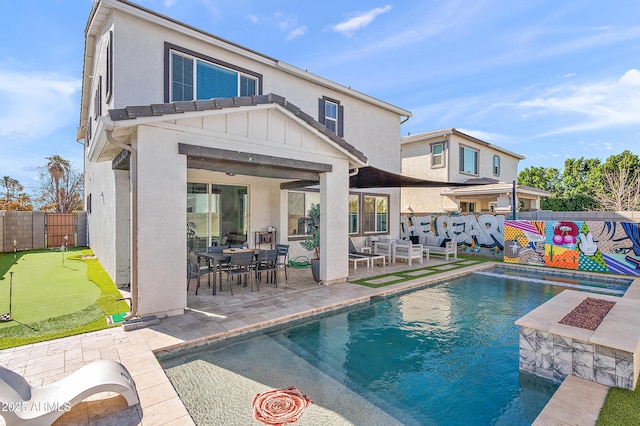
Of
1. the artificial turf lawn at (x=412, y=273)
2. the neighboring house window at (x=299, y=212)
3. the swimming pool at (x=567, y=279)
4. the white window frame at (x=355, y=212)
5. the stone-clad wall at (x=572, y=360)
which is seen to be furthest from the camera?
the white window frame at (x=355, y=212)

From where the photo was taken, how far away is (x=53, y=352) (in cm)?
495

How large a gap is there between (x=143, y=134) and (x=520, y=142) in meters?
39.7

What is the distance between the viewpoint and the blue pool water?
12.6ft

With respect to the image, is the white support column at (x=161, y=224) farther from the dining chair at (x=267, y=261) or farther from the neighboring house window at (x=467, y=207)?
the neighboring house window at (x=467, y=207)

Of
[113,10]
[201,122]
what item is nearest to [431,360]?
[201,122]

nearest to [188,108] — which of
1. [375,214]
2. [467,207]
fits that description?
[375,214]

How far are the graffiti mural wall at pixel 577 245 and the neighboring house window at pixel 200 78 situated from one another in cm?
1344

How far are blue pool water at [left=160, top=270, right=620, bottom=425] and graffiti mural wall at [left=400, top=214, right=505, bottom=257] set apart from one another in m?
9.85

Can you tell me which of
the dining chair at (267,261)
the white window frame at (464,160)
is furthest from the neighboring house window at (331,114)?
the white window frame at (464,160)

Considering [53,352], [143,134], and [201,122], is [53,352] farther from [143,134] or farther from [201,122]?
[201,122]

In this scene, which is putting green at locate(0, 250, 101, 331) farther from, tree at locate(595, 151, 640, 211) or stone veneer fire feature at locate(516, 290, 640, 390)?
tree at locate(595, 151, 640, 211)

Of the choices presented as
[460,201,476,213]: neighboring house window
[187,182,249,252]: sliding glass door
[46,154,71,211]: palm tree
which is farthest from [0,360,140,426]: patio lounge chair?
[46,154,71,211]: palm tree

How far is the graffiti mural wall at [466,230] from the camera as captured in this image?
16328 millimetres

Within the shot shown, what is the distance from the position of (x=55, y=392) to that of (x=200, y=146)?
4.87 meters
